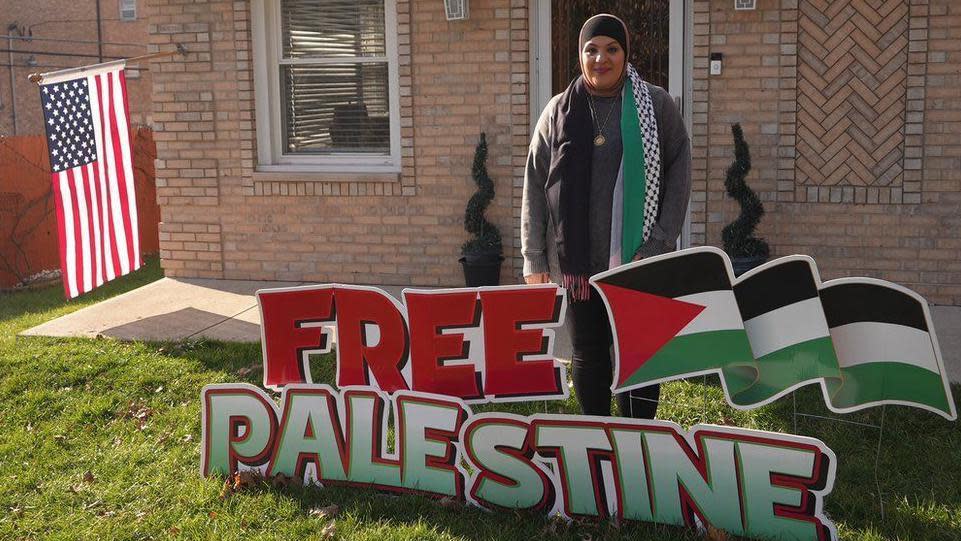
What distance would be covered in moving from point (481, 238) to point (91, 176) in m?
2.80

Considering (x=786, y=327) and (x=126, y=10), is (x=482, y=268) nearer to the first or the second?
(x=786, y=327)

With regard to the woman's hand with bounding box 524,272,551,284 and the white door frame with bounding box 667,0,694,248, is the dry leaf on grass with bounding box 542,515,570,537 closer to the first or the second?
the woman's hand with bounding box 524,272,551,284

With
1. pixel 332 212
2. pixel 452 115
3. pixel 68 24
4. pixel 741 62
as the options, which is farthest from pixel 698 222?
pixel 68 24

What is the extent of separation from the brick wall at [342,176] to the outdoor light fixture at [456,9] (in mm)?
→ 122

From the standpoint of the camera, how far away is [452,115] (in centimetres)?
780

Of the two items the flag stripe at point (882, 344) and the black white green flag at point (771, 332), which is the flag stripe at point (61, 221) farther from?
the flag stripe at point (882, 344)

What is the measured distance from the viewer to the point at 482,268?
7.49 metres

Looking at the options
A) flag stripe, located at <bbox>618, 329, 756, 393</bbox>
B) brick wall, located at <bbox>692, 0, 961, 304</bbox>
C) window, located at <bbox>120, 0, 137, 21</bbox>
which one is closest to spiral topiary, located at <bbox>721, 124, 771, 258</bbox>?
brick wall, located at <bbox>692, 0, 961, 304</bbox>

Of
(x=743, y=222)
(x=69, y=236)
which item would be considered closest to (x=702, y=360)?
(x=743, y=222)

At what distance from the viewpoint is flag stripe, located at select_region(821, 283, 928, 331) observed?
3.58 metres

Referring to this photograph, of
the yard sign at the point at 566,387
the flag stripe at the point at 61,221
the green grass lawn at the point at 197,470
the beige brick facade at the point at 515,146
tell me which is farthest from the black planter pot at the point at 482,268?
the yard sign at the point at 566,387

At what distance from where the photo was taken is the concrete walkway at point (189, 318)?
6535 mm

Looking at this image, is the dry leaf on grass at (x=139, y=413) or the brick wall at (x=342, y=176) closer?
the dry leaf on grass at (x=139, y=413)

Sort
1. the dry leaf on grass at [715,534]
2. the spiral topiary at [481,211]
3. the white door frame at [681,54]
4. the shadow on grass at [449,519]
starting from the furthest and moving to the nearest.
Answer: the spiral topiary at [481,211], the white door frame at [681,54], the shadow on grass at [449,519], the dry leaf on grass at [715,534]
